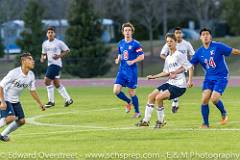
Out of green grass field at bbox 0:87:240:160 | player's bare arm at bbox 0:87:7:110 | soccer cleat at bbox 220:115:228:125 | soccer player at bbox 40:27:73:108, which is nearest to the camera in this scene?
green grass field at bbox 0:87:240:160

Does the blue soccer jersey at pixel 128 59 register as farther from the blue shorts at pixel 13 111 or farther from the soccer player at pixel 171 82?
the blue shorts at pixel 13 111

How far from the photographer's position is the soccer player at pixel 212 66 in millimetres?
16828

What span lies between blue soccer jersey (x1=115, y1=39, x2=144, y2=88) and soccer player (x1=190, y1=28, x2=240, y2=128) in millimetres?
3090

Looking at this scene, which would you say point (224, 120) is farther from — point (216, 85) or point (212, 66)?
point (212, 66)

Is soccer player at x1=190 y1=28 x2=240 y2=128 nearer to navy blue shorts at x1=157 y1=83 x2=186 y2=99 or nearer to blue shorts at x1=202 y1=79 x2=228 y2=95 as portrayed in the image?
blue shorts at x1=202 y1=79 x2=228 y2=95

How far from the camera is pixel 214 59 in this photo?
16.9 meters

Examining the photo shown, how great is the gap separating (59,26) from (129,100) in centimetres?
4103

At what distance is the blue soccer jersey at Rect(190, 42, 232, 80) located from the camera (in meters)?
16.9

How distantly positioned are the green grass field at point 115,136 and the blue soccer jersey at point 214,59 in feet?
3.75

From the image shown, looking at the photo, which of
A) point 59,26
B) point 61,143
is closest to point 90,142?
point 61,143

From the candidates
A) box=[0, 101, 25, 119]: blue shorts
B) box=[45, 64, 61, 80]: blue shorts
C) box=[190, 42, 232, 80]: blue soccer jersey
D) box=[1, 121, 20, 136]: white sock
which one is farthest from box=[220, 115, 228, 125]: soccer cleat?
box=[45, 64, 61, 80]: blue shorts

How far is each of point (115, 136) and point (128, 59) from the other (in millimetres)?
4897

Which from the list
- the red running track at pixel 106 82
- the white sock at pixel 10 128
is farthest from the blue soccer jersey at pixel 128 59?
the red running track at pixel 106 82

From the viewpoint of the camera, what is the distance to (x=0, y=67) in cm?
4903
